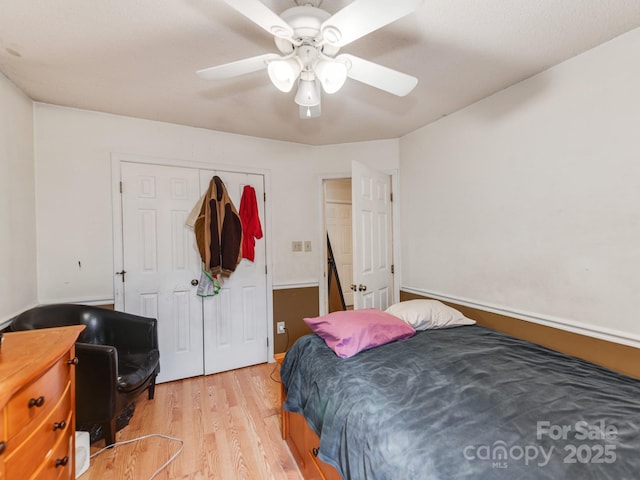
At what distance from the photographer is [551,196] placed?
1.82m

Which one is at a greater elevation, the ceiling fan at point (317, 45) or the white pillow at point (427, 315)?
the ceiling fan at point (317, 45)

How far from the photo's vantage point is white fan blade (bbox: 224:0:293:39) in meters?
0.95

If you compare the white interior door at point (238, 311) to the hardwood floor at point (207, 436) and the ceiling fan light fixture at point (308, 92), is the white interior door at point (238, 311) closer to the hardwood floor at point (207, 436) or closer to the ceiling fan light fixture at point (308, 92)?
the hardwood floor at point (207, 436)

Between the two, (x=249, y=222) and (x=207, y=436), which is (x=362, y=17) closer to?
(x=249, y=222)

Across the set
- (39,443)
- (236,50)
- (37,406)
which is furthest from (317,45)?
(39,443)

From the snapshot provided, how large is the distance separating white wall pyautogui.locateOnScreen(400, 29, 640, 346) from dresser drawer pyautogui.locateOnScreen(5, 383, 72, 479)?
2.51m

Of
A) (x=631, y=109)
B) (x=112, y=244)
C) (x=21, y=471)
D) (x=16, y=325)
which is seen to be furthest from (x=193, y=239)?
(x=631, y=109)

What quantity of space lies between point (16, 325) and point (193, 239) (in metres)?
1.28

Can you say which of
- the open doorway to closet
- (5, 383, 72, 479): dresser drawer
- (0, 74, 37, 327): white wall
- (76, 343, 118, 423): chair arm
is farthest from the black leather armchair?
the open doorway to closet

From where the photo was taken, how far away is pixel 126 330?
2.17m

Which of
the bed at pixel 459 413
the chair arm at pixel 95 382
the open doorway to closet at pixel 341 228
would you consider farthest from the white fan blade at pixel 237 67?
the open doorway to closet at pixel 341 228

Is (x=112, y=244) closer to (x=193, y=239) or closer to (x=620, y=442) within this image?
(x=193, y=239)

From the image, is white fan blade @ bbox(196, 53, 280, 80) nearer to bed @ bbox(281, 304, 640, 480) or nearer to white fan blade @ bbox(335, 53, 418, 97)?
white fan blade @ bbox(335, 53, 418, 97)

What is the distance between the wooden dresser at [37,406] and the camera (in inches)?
31.4
